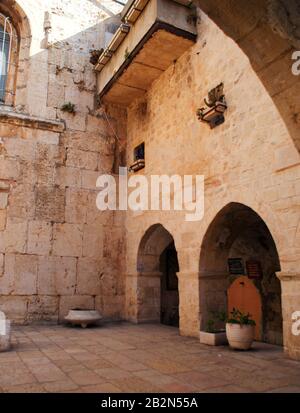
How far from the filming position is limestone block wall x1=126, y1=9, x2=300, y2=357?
4656 millimetres

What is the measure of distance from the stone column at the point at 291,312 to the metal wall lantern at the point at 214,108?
8.73 feet

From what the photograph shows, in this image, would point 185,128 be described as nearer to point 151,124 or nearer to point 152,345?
point 151,124

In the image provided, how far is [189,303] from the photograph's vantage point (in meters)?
6.27

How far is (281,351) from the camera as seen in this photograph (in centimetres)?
498

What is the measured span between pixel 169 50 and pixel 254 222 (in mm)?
3588

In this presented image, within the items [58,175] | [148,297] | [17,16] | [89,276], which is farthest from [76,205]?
[17,16]

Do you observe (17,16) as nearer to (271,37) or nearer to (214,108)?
(214,108)

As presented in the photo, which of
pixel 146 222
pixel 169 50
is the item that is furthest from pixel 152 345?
pixel 169 50

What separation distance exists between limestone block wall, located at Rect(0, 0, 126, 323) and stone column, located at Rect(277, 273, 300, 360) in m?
4.65

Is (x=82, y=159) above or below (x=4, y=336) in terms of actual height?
above

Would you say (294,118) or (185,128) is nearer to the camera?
(294,118)

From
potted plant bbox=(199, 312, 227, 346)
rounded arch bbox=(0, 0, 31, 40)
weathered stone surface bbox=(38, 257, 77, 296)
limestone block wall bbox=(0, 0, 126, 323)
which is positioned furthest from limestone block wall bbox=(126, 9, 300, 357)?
rounded arch bbox=(0, 0, 31, 40)

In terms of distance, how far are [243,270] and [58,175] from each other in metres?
4.63

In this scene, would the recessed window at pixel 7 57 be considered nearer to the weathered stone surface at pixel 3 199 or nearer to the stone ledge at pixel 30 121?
the stone ledge at pixel 30 121
